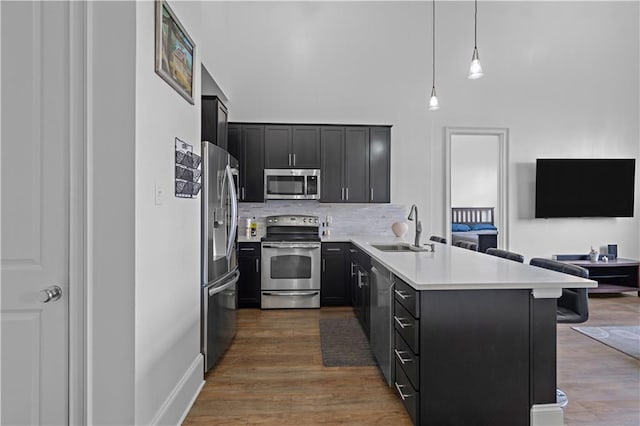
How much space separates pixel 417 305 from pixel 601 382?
190cm

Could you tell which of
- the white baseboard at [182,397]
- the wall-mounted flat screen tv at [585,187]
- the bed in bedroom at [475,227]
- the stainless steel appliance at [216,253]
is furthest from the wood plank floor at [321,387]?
the wall-mounted flat screen tv at [585,187]

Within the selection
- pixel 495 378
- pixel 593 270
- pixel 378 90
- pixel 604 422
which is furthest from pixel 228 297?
pixel 593 270

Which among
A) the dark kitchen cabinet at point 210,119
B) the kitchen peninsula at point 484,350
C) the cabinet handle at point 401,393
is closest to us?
the kitchen peninsula at point 484,350

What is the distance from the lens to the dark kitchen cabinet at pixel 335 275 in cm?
479

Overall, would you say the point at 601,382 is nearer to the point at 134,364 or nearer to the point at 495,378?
the point at 495,378

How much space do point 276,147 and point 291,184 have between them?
1.79 feet

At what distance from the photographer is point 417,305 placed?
200cm

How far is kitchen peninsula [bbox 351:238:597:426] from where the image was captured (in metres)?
1.99

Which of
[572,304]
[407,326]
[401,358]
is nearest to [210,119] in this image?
[407,326]

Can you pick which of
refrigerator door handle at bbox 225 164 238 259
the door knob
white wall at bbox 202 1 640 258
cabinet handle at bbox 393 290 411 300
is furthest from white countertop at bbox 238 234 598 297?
white wall at bbox 202 1 640 258

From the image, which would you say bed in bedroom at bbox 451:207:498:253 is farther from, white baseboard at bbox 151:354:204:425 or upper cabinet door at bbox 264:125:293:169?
white baseboard at bbox 151:354:204:425

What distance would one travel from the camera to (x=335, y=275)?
4805mm

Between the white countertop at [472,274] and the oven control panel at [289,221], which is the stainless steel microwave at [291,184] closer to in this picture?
the oven control panel at [289,221]

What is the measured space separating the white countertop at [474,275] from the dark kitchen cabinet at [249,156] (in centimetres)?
258
